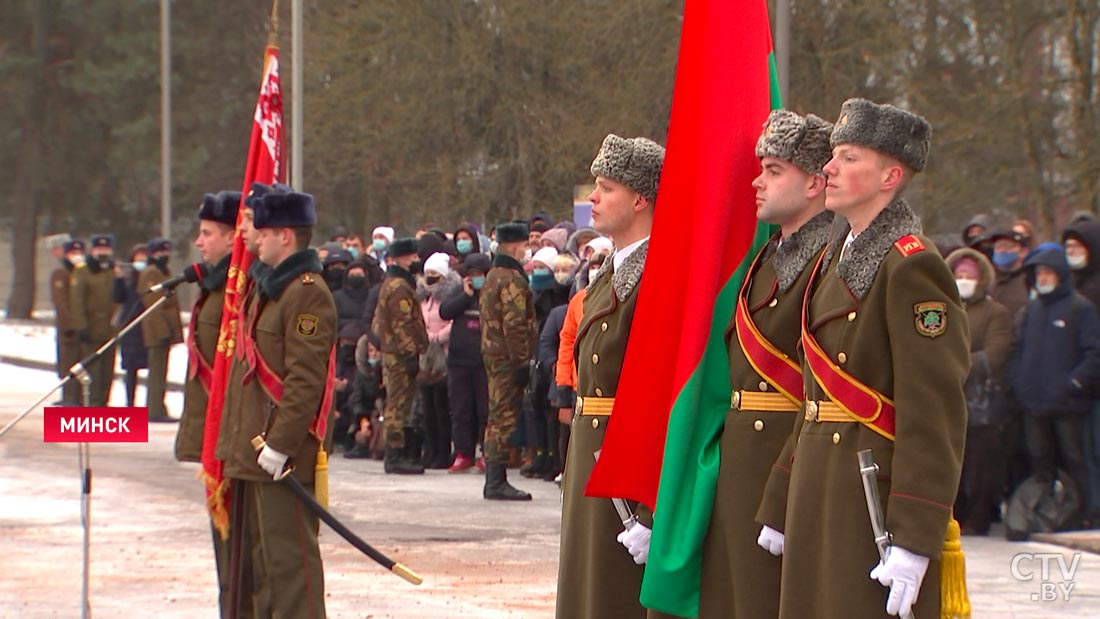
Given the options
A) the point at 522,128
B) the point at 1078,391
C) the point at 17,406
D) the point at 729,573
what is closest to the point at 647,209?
the point at 729,573

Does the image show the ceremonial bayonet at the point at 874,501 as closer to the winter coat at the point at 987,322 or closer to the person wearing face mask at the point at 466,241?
the winter coat at the point at 987,322

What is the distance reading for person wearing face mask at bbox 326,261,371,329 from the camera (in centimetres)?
1700

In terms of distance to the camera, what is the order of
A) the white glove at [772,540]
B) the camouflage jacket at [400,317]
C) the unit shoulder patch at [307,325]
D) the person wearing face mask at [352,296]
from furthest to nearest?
the person wearing face mask at [352,296], the camouflage jacket at [400,317], the unit shoulder patch at [307,325], the white glove at [772,540]

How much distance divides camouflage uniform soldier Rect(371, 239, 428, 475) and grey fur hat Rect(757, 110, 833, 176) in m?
9.93

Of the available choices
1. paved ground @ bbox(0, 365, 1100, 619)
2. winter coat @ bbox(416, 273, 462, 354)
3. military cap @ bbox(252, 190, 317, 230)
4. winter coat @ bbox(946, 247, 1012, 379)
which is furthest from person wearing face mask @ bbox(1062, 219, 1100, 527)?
military cap @ bbox(252, 190, 317, 230)

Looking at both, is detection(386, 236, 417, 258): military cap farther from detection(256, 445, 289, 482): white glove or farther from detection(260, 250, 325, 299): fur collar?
detection(256, 445, 289, 482): white glove

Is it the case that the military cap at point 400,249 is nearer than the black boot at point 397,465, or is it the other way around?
the military cap at point 400,249

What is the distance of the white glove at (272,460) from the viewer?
7.39 meters

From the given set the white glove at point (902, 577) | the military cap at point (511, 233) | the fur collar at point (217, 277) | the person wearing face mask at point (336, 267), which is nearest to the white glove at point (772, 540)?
the white glove at point (902, 577)

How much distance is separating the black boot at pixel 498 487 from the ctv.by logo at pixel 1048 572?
412cm

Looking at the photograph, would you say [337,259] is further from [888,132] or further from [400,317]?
[888,132]

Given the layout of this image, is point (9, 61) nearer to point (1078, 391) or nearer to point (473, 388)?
point (473, 388)

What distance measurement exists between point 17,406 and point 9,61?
2744 cm

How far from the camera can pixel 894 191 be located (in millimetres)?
5023
